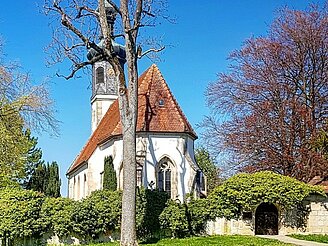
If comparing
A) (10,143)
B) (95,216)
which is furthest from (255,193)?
(10,143)

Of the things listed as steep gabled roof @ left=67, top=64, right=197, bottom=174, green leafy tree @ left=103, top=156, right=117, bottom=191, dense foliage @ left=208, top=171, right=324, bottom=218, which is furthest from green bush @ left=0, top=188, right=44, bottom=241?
steep gabled roof @ left=67, top=64, right=197, bottom=174

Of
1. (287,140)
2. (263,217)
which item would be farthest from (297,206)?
(287,140)

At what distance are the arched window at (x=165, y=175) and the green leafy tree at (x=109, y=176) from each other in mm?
2306

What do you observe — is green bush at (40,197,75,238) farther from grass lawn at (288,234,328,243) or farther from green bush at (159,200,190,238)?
grass lawn at (288,234,328,243)

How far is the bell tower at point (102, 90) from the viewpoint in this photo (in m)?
40.0

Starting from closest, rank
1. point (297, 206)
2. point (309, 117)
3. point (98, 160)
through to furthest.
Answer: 1. point (297, 206)
2. point (309, 117)
3. point (98, 160)

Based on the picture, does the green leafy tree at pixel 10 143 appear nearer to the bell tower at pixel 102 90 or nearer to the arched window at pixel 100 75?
the bell tower at pixel 102 90

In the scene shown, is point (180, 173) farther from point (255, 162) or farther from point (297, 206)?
point (297, 206)

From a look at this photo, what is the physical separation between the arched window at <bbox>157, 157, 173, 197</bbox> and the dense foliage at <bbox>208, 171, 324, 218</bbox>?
502 centimetres

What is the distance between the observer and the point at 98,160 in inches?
1208

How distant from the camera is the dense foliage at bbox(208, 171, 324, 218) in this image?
2114 cm

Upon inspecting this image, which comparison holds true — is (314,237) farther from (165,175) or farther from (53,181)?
(53,181)

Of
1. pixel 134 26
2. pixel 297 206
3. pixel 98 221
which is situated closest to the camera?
pixel 134 26

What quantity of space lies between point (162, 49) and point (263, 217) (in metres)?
8.63
